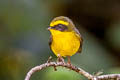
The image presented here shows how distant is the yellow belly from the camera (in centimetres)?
270

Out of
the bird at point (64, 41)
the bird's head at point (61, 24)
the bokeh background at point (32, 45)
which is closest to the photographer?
the bird's head at point (61, 24)

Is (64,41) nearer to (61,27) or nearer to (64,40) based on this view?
(64,40)

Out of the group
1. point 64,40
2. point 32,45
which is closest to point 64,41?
point 64,40

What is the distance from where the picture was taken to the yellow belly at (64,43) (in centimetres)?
270

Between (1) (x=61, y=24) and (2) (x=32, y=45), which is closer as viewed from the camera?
(1) (x=61, y=24)

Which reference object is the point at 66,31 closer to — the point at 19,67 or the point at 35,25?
the point at 19,67

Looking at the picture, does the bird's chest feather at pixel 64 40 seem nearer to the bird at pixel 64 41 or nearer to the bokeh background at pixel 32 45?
the bird at pixel 64 41

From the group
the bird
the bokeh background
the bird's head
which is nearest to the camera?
the bird's head

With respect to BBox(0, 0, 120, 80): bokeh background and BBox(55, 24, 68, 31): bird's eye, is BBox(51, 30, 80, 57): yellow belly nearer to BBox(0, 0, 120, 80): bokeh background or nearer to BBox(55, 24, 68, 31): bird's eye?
BBox(55, 24, 68, 31): bird's eye

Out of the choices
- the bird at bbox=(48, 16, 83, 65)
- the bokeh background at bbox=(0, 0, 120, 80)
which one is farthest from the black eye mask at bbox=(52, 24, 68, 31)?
the bokeh background at bbox=(0, 0, 120, 80)

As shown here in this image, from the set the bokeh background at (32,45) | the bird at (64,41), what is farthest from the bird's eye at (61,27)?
the bokeh background at (32,45)

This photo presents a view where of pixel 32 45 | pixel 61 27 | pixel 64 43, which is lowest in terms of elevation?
pixel 32 45

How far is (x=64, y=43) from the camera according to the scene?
2.71 meters

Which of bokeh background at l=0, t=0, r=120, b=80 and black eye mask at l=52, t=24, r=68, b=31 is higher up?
black eye mask at l=52, t=24, r=68, b=31
